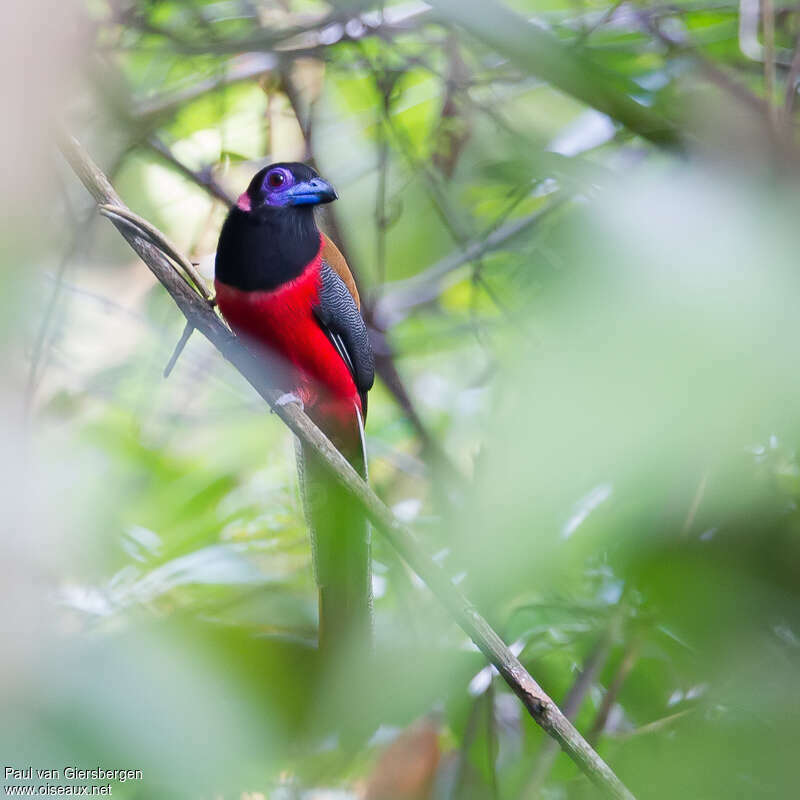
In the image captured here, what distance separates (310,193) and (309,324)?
335mm

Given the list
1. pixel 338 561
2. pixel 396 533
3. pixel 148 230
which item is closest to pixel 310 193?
pixel 148 230

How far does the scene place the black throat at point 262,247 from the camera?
6.98 feet

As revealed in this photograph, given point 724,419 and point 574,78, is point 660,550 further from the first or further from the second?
point 574,78

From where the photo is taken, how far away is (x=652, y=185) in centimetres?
65

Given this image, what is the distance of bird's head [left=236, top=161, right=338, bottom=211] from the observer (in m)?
2.12

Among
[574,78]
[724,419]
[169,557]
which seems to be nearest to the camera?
[724,419]

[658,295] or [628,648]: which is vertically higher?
[658,295]

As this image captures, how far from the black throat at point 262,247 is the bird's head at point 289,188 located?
0.02 m

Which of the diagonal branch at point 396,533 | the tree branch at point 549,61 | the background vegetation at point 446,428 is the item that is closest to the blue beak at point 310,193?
the background vegetation at point 446,428

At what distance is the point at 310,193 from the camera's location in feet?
6.95

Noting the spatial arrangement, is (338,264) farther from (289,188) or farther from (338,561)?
(338,561)

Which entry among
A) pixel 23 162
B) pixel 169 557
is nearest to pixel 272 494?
pixel 169 557

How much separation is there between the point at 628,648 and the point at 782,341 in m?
1.18

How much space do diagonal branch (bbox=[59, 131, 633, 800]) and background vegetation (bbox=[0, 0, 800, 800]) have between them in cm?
6
